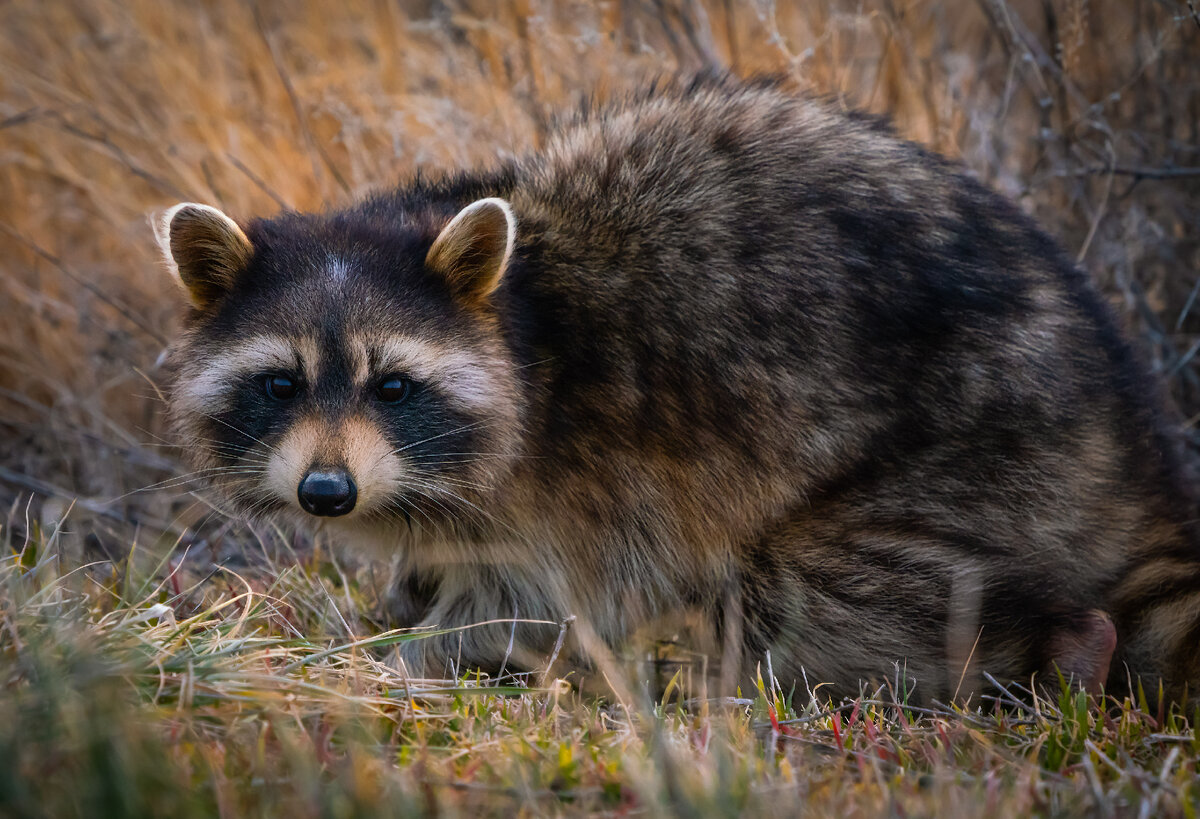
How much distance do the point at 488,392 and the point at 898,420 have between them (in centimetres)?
115

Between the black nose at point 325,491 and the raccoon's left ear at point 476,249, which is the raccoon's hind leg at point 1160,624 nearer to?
the raccoon's left ear at point 476,249

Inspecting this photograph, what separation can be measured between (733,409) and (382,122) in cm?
292

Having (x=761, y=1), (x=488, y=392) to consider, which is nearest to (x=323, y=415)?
(x=488, y=392)

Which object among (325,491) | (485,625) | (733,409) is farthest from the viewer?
(485,625)

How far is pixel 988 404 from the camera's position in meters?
3.15

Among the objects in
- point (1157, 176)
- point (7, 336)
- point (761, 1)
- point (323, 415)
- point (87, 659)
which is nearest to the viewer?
point (87, 659)

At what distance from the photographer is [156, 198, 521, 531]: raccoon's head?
2.93 meters

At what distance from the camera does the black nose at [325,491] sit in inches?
108

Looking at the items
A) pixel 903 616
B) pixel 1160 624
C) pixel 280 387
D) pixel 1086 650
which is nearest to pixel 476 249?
pixel 280 387

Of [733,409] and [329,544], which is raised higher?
[733,409]

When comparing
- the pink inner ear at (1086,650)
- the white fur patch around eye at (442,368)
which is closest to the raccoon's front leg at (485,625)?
the white fur patch around eye at (442,368)

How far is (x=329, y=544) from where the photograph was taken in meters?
3.74

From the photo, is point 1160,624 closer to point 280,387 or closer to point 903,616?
point 903,616

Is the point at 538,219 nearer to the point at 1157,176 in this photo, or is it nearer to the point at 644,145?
the point at 644,145
